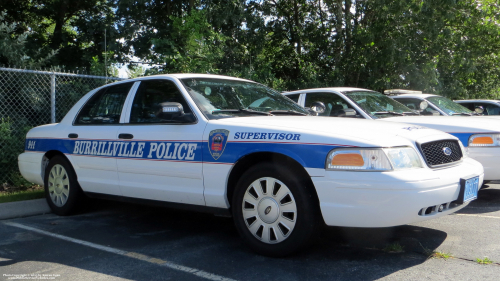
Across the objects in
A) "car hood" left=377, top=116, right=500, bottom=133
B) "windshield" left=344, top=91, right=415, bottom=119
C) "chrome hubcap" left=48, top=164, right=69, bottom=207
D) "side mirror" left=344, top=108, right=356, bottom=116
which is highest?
"windshield" left=344, top=91, right=415, bottom=119

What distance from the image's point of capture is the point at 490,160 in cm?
576

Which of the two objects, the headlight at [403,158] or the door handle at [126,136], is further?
the door handle at [126,136]

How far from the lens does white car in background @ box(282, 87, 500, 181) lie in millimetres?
5781

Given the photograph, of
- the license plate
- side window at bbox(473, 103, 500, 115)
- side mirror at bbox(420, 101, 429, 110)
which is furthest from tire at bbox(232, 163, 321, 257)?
side window at bbox(473, 103, 500, 115)

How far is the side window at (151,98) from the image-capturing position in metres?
4.73

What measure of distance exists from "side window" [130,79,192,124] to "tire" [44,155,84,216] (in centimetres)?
124

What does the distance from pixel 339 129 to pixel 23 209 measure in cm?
429

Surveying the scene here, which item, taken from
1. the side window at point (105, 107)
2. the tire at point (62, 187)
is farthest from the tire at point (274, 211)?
the tire at point (62, 187)

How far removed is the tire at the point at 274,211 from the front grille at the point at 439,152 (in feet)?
3.20

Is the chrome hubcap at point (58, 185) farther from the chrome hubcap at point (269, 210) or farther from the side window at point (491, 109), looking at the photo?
the side window at point (491, 109)

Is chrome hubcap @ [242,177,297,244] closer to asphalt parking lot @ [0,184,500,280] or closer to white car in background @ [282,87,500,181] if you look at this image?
asphalt parking lot @ [0,184,500,280]

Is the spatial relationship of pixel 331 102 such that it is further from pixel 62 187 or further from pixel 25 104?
pixel 25 104

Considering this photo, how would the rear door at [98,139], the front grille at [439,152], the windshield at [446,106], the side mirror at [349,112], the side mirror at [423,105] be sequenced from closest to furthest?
the front grille at [439,152]
the rear door at [98,139]
the side mirror at [349,112]
the side mirror at [423,105]
the windshield at [446,106]

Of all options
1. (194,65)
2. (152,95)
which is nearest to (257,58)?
(194,65)
